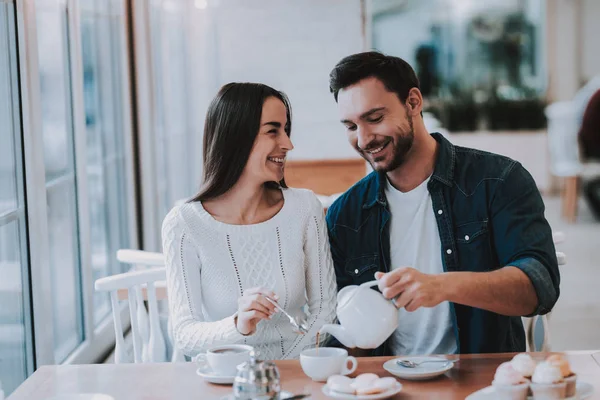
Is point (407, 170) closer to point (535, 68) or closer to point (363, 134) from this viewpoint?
point (363, 134)

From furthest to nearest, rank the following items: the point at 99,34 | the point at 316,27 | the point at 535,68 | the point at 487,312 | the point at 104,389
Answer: the point at 535,68, the point at 316,27, the point at 99,34, the point at 487,312, the point at 104,389

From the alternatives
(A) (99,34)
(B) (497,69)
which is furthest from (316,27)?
(B) (497,69)

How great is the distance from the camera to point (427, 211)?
2.21 meters

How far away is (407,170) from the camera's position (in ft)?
7.43

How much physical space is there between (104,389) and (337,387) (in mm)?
476

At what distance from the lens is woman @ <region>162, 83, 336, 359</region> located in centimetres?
212

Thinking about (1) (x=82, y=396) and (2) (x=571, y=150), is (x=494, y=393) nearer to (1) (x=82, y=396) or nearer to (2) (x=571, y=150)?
(1) (x=82, y=396)

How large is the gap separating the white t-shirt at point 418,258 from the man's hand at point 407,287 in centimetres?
46

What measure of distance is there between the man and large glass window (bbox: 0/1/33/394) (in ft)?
3.24

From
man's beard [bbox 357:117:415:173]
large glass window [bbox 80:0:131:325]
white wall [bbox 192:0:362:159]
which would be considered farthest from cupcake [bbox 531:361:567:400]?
white wall [bbox 192:0:362:159]

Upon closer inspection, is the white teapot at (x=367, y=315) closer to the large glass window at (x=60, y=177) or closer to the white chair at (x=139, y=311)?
the white chair at (x=139, y=311)

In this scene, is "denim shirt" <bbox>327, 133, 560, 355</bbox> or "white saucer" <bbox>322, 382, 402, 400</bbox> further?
"denim shirt" <bbox>327, 133, 560, 355</bbox>

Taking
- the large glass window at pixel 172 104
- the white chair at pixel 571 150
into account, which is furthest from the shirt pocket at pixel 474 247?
the white chair at pixel 571 150

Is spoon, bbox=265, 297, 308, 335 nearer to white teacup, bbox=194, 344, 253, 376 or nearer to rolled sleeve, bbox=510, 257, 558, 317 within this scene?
white teacup, bbox=194, 344, 253, 376
